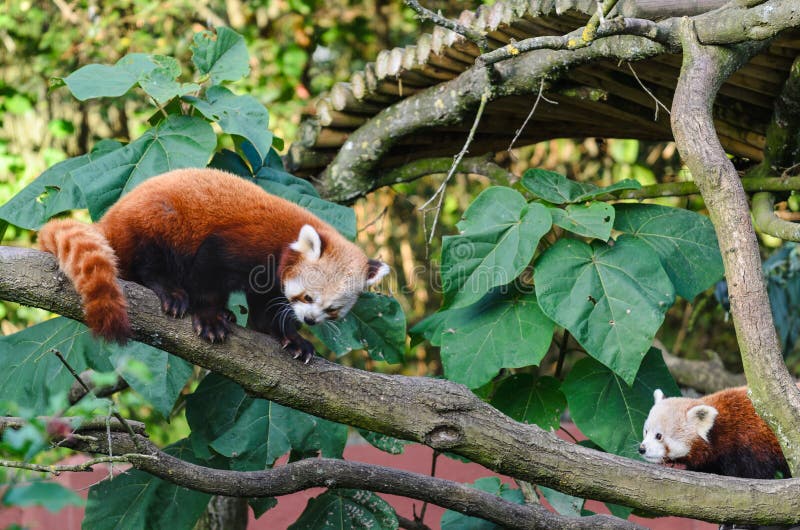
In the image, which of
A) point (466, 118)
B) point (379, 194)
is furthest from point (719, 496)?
point (379, 194)

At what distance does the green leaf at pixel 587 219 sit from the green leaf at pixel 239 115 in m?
1.20

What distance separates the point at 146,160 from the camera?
316 centimetres

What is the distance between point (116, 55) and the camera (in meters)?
6.54

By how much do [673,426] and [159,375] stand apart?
7.04 ft

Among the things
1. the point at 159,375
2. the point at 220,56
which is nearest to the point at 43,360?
the point at 159,375

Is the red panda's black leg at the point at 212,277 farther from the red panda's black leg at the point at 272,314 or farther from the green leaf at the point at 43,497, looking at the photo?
the green leaf at the point at 43,497

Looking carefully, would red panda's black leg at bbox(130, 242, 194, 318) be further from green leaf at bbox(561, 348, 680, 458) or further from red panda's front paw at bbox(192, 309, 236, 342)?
green leaf at bbox(561, 348, 680, 458)

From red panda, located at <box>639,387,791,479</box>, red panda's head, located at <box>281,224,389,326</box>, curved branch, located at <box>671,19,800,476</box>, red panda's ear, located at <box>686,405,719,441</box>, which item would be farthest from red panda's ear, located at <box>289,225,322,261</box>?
red panda's ear, located at <box>686,405,719,441</box>

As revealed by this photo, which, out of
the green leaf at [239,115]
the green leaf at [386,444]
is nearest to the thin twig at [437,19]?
the green leaf at [239,115]

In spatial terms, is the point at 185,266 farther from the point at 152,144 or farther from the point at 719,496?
the point at 719,496

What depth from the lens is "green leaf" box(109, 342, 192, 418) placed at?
294 cm

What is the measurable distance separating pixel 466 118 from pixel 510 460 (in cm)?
191

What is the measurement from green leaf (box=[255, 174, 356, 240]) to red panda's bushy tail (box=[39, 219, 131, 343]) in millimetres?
1170

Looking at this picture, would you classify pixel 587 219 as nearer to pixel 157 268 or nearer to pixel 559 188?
pixel 559 188
